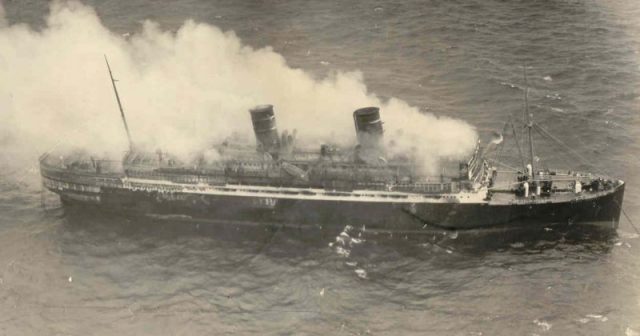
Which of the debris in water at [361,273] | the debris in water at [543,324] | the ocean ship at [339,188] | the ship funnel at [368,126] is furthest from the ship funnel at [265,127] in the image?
the debris in water at [543,324]

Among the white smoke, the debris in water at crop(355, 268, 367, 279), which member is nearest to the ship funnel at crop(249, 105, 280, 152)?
the white smoke

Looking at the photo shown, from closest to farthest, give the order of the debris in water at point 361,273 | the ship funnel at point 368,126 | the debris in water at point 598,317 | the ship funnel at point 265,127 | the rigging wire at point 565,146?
1. the debris in water at point 598,317
2. the debris in water at point 361,273
3. the ship funnel at point 368,126
4. the ship funnel at point 265,127
5. the rigging wire at point 565,146

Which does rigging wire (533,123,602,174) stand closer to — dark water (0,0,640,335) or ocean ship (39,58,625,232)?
dark water (0,0,640,335)

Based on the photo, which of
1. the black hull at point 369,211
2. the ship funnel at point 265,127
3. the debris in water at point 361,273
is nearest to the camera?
the debris in water at point 361,273

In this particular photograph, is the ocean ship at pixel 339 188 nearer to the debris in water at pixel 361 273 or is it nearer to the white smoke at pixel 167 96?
the white smoke at pixel 167 96

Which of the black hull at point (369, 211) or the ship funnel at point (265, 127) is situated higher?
the ship funnel at point (265, 127)

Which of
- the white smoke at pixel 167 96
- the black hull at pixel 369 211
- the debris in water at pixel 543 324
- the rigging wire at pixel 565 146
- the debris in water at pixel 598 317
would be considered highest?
the white smoke at pixel 167 96
